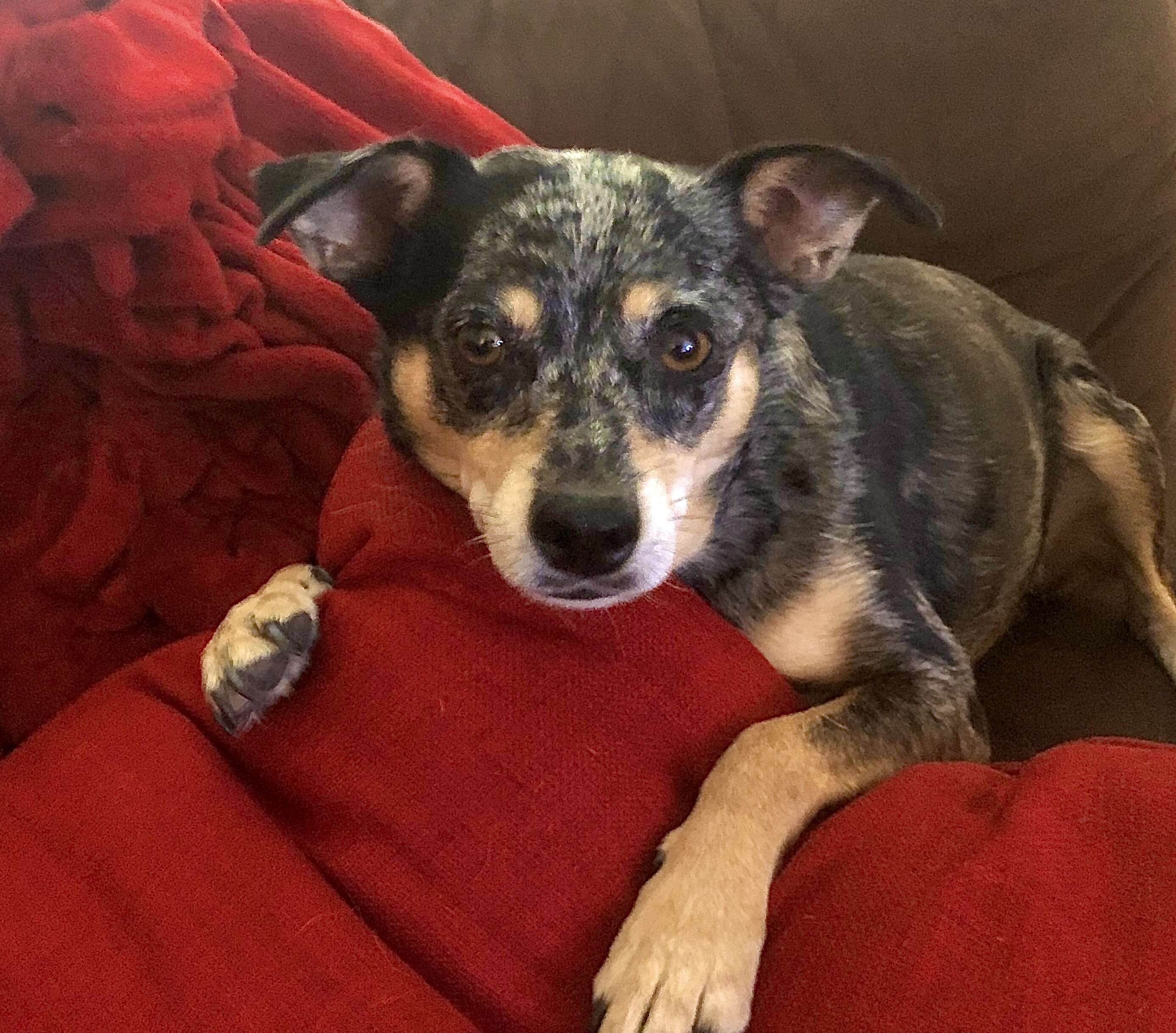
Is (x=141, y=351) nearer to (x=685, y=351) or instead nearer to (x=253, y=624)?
(x=253, y=624)

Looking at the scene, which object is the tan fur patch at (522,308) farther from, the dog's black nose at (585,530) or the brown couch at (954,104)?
the brown couch at (954,104)

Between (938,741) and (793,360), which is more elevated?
(793,360)

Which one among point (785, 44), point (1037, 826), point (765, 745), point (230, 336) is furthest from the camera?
point (785, 44)

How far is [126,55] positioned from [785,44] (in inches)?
56.4

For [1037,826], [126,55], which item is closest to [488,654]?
[1037,826]

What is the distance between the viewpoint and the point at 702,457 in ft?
5.49

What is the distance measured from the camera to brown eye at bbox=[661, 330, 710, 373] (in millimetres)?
1595

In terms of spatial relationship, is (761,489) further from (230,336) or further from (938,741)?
(230,336)

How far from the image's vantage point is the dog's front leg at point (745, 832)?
124 cm

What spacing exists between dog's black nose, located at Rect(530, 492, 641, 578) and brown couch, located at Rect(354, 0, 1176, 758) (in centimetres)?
118

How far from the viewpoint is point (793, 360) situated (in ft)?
6.25

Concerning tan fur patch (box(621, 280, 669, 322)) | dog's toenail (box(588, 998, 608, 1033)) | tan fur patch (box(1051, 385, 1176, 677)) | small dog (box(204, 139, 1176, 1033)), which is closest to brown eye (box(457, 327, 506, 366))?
small dog (box(204, 139, 1176, 1033))

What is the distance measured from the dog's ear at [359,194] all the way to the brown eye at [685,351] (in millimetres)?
421

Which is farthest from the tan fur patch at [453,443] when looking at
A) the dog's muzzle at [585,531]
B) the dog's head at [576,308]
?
the dog's muzzle at [585,531]
